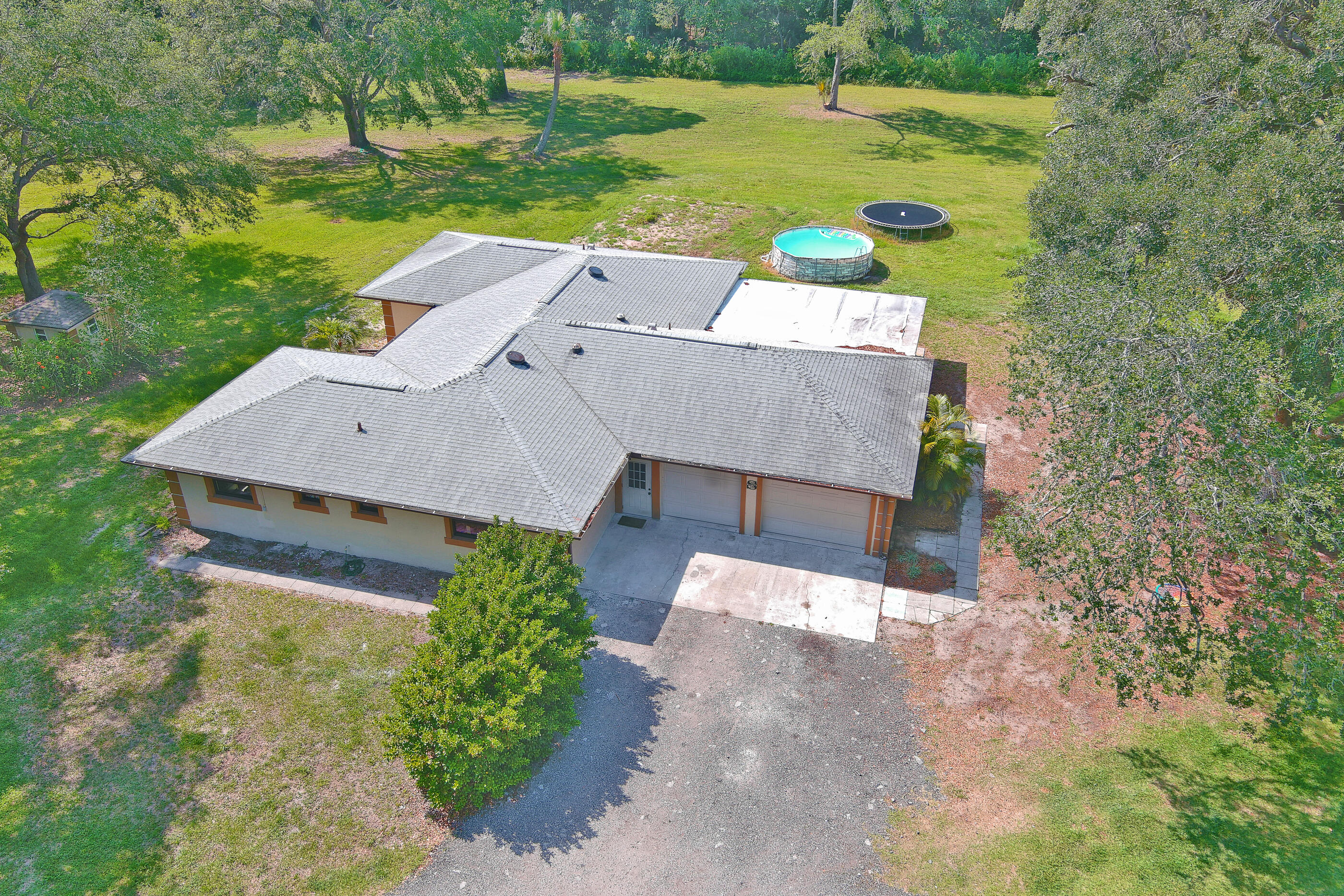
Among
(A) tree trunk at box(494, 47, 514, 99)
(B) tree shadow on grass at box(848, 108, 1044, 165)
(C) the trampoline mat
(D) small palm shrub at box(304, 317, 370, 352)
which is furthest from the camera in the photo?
(B) tree shadow on grass at box(848, 108, 1044, 165)

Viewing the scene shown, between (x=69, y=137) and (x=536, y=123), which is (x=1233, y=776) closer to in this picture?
(x=69, y=137)

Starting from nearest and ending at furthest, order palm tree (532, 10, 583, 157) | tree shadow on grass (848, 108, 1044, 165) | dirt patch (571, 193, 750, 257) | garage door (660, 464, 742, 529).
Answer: garage door (660, 464, 742, 529) < dirt patch (571, 193, 750, 257) < palm tree (532, 10, 583, 157) < tree shadow on grass (848, 108, 1044, 165)

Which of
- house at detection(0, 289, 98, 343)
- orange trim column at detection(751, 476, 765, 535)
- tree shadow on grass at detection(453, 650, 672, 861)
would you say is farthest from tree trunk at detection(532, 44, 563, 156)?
tree shadow on grass at detection(453, 650, 672, 861)

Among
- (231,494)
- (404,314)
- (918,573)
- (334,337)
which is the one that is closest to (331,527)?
(231,494)

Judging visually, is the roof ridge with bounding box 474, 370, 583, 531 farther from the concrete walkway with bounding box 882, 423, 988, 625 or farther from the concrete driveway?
the concrete walkway with bounding box 882, 423, 988, 625

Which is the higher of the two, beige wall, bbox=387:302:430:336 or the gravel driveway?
beige wall, bbox=387:302:430:336

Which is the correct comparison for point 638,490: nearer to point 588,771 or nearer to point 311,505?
point 311,505

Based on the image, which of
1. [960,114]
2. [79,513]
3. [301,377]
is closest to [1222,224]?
[301,377]

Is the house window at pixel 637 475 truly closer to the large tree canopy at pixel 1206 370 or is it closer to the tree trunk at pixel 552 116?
the large tree canopy at pixel 1206 370
